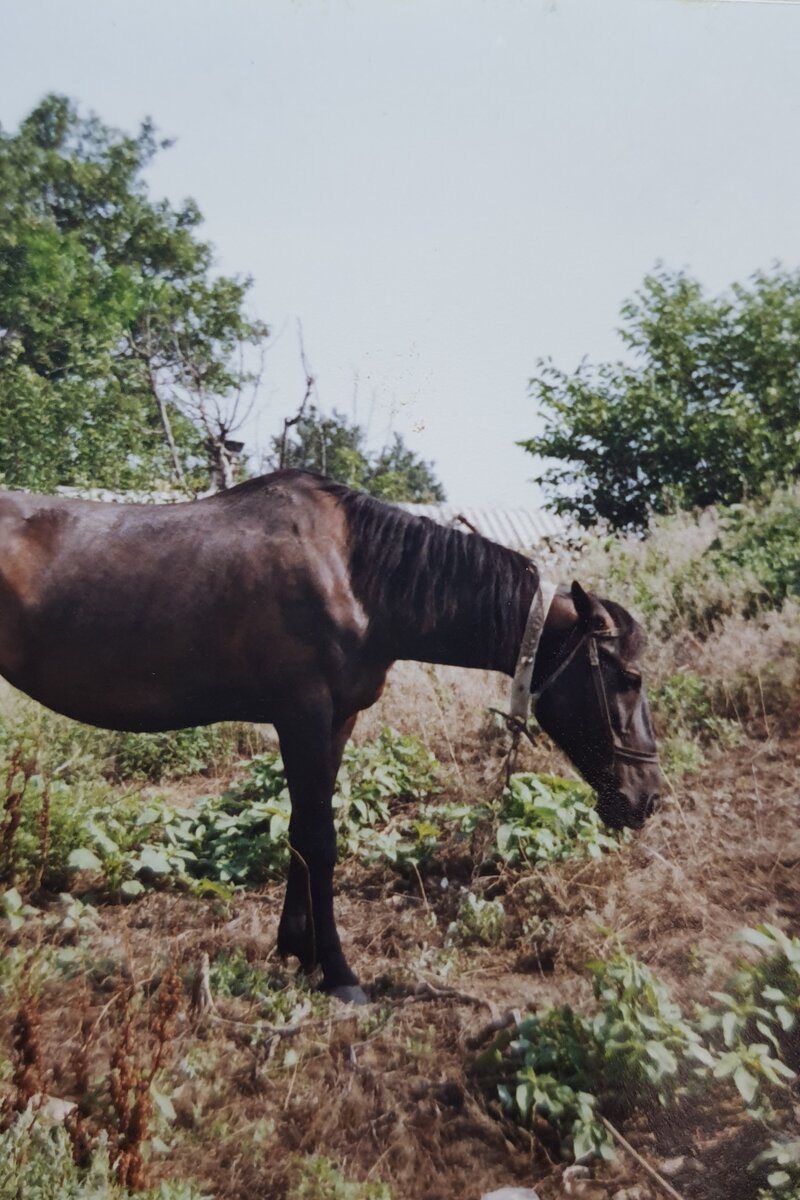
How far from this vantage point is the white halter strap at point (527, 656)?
2.96 metres

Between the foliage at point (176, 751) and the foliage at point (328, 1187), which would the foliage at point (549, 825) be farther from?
the foliage at point (176, 751)

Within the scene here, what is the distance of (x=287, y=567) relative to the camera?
303cm

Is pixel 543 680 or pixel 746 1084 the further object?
pixel 543 680

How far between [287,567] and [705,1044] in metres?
2.13

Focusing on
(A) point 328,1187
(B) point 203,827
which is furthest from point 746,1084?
(B) point 203,827

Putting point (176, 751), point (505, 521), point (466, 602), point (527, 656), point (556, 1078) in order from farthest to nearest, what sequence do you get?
point (176, 751)
point (505, 521)
point (466, 602)
point (527, 656)
point (556, 1078)

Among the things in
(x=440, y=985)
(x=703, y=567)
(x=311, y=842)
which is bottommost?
(x=440, y=985)

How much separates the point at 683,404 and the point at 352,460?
1.59m

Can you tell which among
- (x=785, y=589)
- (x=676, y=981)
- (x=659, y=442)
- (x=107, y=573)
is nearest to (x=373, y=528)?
(x=107, y=573)

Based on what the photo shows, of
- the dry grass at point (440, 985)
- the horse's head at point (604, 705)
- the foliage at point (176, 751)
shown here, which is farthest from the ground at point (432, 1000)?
the foliage at point (176, 751)

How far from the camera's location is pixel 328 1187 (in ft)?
5.85

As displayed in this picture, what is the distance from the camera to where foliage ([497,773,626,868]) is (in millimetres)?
3305

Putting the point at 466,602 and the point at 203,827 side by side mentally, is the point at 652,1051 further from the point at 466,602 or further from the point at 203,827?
the point at 203,827

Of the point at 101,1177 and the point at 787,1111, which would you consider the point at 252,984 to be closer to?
the point at 101,1177
